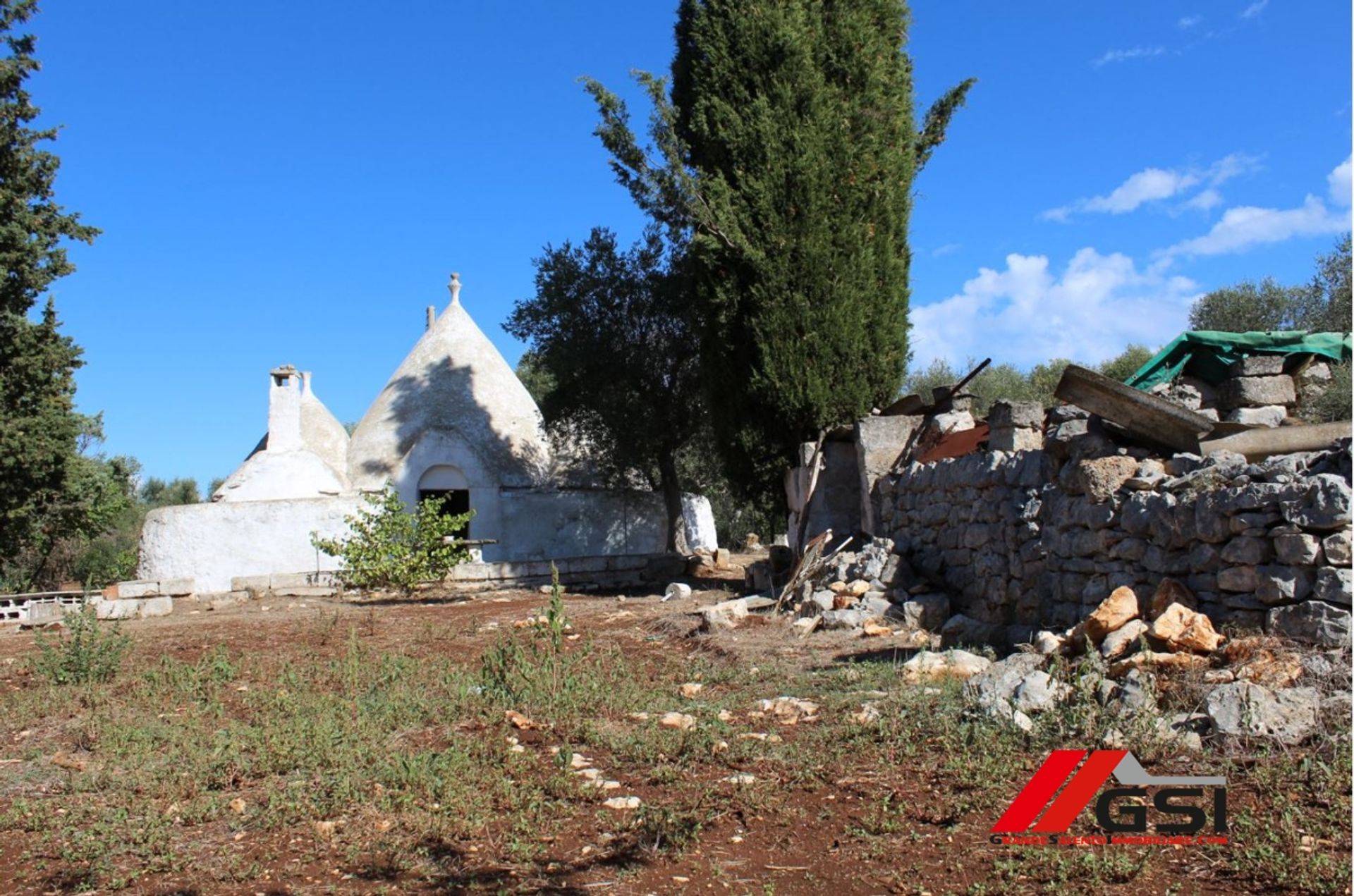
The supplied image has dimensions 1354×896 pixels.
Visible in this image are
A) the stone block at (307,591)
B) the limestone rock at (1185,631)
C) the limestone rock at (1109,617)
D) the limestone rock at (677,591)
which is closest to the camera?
the limestone rock at (1185,631)

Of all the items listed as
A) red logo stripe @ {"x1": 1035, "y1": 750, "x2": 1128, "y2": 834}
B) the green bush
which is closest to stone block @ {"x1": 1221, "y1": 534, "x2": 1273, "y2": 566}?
red logo stripe @ {"x1": 1035, "y1": 750, "x2": 1128, "y2": 834}

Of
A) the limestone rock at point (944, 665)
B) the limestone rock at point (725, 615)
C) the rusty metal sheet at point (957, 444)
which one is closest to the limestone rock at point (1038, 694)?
the limestone rock at point (944, 665)

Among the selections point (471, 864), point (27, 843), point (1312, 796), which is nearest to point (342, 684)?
point (27, 843)

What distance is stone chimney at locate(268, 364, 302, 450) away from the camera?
19.9m

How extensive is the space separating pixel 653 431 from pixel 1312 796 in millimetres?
14939

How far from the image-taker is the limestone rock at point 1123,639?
5305 mm

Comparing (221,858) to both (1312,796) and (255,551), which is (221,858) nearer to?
(1312,796)

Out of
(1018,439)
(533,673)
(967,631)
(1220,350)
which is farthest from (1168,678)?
(1220,350)

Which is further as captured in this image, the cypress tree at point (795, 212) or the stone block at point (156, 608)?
the stone block at point (156, 608)

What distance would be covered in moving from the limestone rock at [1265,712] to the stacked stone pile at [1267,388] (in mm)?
4875

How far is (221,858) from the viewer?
3.82 meters

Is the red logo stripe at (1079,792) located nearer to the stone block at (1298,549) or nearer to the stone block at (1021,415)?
the stone block at (1298,549)

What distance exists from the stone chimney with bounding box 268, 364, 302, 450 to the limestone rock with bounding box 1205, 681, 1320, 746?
18499 mm

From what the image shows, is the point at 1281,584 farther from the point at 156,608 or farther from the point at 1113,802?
the point at 156,608
